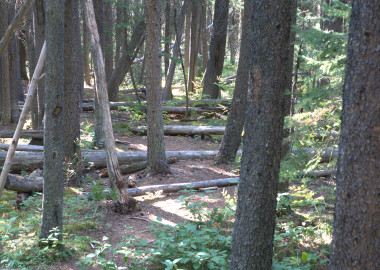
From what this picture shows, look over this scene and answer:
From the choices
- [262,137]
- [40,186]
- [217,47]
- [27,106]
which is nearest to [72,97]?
[40,186]

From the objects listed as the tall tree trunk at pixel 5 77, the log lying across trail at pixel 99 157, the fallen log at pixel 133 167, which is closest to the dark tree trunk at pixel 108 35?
the tall tree trunk at pixel 5 77

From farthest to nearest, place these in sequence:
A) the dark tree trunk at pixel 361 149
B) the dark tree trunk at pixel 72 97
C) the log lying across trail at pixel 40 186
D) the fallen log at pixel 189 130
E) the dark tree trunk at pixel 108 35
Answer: the dark tree trunk at pixel 108 35 → the fallen log at pixel 189 130 → the dark tree trunk at pixel 72 97 → the log lying across trail at pixel 40 186 → the dark tree trunk at pixel 361 149

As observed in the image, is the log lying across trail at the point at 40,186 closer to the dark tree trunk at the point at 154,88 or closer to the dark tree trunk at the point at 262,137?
the dark tree trunk at the point at 154,88

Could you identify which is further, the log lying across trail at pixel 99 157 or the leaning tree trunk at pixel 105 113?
the log lying across trail at pixel 99 157

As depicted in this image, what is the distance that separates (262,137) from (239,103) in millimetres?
6611

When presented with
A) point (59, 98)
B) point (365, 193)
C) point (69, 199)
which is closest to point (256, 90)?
point (365, 193)

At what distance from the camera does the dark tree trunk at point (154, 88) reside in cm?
816

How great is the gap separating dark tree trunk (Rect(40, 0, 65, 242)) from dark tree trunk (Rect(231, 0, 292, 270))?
2.64 metres

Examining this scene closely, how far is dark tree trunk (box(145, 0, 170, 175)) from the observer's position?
8.16 metres

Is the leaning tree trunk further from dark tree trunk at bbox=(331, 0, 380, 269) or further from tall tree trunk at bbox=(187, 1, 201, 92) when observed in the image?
tall tree trunk at bbox=(187, 1, 201, 92)

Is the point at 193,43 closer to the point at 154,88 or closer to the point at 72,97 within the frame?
the point at 154,88

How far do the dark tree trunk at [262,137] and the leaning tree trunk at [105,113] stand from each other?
363 cm

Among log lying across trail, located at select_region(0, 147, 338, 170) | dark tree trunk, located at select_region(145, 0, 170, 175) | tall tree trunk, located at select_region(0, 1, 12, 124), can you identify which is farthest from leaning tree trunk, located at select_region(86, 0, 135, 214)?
tall tree trunk, located at select_region(0, 1, 12, 124)

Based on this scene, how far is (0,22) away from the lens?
48.0ft
